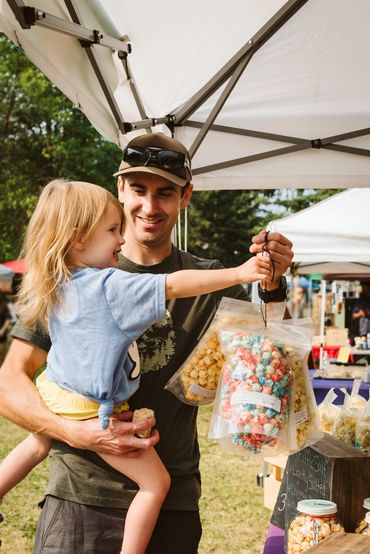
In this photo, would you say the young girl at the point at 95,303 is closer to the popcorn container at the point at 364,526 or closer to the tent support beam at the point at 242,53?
the popcorn container at the point at 364,526

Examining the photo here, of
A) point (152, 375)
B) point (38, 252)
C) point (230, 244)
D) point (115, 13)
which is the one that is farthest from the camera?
point (230, 244)

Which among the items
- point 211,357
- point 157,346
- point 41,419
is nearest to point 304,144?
point 157,346

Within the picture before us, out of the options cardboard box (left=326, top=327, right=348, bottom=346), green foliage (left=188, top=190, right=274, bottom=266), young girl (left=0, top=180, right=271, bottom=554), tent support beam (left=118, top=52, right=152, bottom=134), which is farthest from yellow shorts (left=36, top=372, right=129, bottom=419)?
green foliage (left=188, top=190, right=274, bottom=266)

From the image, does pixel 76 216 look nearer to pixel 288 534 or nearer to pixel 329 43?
pixel 288 534

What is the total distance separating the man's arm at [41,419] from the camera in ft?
6.04

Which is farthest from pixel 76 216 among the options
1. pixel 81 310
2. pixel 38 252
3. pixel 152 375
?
pixel 152 375

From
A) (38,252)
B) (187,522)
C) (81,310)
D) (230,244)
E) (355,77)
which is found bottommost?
(187,522)

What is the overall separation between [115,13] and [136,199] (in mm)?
969

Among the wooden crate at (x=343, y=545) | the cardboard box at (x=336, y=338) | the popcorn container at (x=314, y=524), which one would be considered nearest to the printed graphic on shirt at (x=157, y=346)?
the popcorn container at (x=314, y=524)

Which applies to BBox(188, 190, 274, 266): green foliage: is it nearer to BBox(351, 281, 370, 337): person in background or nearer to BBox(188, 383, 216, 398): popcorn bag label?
BBox(351, 281, 370, 337): person in background

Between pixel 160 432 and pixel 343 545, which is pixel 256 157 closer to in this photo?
pixel 160 432

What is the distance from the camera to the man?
1994 mm

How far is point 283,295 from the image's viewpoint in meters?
1.83

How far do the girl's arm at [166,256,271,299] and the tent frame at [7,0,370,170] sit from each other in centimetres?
97
